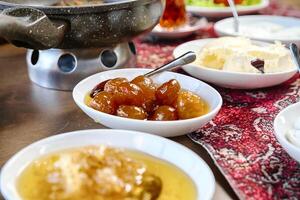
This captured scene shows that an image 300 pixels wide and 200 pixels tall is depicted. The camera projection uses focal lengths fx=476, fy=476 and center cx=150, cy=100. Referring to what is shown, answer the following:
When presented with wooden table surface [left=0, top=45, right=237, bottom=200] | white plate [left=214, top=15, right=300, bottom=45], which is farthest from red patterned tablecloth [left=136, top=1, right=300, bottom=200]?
white plate [left=214, top=15, right=300, bottom=45]

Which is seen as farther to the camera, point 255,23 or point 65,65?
point 255,23

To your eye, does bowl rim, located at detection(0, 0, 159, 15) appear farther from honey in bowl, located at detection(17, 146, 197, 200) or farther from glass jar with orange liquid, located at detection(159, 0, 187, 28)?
glass jar with orange liquid, located at detection(159, 0, 187, 28)

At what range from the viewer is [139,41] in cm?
142

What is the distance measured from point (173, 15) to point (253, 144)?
2.40ft

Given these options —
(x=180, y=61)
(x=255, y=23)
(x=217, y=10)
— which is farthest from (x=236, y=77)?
(x=217, y=10)

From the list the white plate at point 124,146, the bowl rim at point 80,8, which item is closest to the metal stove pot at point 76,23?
the bowl rim at point 80,8

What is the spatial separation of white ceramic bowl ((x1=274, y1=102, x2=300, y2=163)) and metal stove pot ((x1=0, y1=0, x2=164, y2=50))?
38 cm

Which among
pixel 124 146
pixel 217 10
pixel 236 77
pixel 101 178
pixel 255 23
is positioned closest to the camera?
pixel 101 178

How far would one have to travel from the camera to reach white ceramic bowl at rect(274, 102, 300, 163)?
26.1 inches

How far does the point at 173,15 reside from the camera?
1.45 meters

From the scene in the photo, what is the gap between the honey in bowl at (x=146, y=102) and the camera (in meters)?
0.81

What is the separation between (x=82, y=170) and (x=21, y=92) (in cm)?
48

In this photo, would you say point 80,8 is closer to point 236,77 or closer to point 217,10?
point 236,77

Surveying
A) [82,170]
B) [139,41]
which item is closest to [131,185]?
[82,170]
